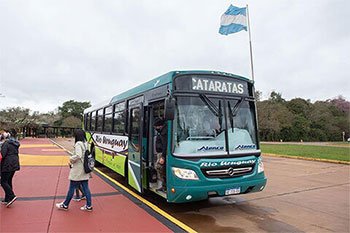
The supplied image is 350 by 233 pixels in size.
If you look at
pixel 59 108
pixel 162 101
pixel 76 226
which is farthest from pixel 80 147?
pixel 59 108

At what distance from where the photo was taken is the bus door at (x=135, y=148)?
23.0 feet

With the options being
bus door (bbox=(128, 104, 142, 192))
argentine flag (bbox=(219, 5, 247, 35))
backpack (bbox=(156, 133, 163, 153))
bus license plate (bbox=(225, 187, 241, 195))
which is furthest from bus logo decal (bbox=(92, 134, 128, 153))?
argentine flag (bbox=(219, 5, 247, 35))

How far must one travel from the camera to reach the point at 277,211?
6.52 m

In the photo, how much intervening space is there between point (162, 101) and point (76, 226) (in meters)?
3.13

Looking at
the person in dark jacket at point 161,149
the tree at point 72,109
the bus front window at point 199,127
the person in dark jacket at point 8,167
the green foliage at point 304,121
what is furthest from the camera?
the tree at point 72,109

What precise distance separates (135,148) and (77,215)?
217 centimetres

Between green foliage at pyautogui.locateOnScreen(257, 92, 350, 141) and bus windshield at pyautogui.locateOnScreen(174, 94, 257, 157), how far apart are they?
50319 millimetres

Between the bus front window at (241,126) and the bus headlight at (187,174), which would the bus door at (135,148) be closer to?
the bus headlight at (187,174)

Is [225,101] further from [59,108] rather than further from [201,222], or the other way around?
[59,108]

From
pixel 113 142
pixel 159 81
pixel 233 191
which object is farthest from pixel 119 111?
pixel 233 191

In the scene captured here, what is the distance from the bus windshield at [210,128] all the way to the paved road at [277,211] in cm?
142

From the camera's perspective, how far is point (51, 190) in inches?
320

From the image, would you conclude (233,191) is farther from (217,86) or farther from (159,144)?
(217,86)

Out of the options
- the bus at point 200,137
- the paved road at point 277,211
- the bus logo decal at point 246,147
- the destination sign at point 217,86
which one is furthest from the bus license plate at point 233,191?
the destination sign at point 217,86
